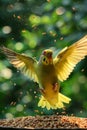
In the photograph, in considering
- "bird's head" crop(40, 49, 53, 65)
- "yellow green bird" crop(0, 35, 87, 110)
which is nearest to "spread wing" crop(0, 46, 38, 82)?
"yellow green bird" crop(0, 35, 87, 110)

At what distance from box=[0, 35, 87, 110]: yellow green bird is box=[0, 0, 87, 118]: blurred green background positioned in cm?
87

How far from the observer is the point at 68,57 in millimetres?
3279

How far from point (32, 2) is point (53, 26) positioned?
0.46 meters

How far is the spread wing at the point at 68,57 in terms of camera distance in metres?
3.21

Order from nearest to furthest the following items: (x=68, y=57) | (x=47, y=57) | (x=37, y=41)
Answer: (x=47, y=57) < (x=68, y=57) < (x=37, y=41)

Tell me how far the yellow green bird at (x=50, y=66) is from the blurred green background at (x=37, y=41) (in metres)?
0.87

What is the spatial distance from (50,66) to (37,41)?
1353 mm

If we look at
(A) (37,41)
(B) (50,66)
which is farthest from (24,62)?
(A) (37,41)

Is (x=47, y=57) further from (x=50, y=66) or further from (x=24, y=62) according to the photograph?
(x=24, y=62)

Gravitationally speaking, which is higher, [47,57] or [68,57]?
[68,57]

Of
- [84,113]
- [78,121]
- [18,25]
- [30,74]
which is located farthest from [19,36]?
[78,121]

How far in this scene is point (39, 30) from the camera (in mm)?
4590

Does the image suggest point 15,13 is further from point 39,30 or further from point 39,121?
point 39,121

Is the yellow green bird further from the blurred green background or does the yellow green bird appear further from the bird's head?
the blurred green background
